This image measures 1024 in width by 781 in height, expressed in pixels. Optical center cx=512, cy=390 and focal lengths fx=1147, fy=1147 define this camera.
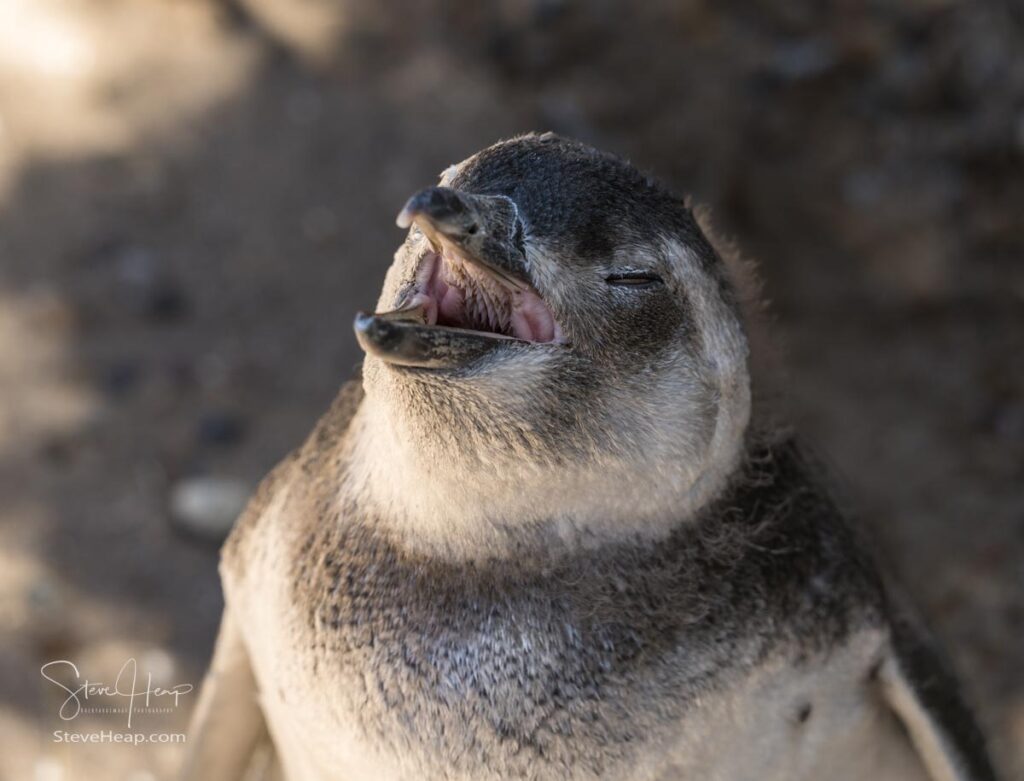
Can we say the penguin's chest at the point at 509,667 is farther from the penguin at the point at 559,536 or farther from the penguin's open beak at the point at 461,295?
the penguin's open beak at the point at 461,295

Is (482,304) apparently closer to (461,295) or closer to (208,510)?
(461,295)

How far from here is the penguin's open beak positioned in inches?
46.7

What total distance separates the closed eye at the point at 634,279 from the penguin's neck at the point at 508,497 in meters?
0.21

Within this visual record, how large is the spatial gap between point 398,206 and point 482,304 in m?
2.44

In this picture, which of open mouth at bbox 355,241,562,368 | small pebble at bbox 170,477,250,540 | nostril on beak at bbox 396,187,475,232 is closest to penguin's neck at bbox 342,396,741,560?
open mouth at bbox 355,241,562,368

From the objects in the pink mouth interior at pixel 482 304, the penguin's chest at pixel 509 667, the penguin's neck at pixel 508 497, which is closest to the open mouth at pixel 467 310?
the pink mouth interior at pixel 482 304

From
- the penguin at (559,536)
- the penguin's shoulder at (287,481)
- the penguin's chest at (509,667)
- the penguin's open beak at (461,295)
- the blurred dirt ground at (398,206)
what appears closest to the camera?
the penguin's open beak at (461,295)

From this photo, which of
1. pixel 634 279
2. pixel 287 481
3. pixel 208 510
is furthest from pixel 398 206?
pixel 634 279

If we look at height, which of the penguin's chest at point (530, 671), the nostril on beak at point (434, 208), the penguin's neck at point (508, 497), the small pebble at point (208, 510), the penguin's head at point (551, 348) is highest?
the nostril on beak at point (434, 208)

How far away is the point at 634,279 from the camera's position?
1.40 meters

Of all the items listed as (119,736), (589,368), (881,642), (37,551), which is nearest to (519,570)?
(589,368)

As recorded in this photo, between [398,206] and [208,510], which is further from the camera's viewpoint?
[398,206]

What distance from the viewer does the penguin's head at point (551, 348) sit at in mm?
1264

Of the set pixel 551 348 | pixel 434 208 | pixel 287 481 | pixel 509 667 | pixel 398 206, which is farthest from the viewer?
pixel 398 206
